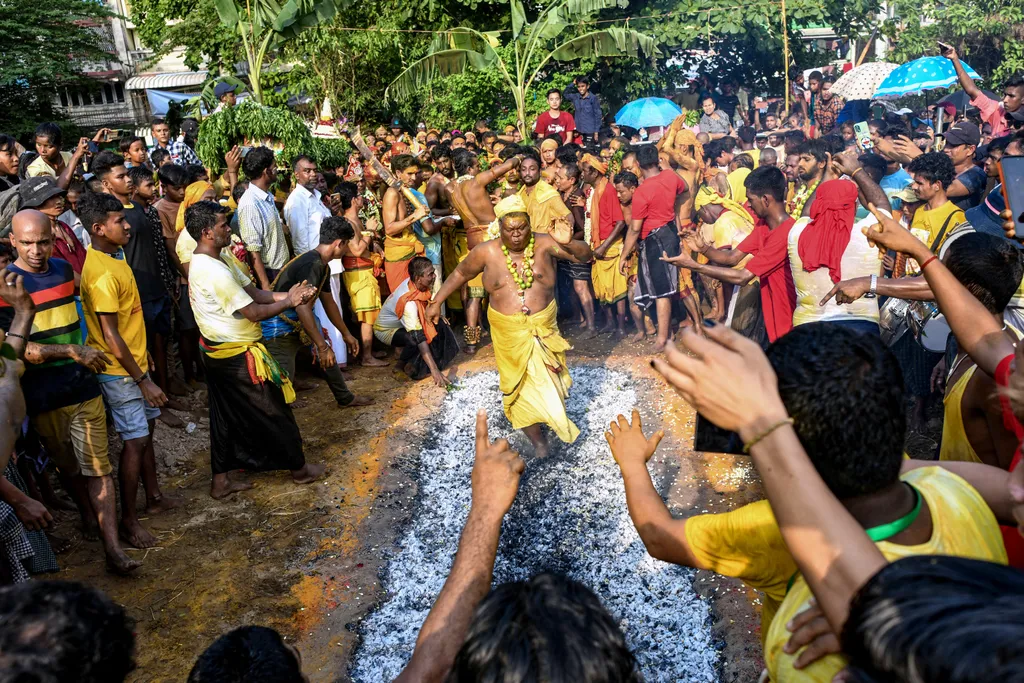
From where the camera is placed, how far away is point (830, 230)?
5168 millimetres

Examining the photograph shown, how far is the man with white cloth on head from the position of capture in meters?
8.08

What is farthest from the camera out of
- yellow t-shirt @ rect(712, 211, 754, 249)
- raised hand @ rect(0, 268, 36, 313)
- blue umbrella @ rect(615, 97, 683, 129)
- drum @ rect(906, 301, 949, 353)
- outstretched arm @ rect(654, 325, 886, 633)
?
blue umbrella @ rect(615, 97, 683, 129)

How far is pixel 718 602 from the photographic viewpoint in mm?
4270

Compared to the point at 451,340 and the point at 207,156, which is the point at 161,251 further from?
the point at 207,156

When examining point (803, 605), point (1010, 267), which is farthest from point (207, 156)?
point (803, 605)

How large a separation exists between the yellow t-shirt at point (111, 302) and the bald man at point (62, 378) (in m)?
0.18

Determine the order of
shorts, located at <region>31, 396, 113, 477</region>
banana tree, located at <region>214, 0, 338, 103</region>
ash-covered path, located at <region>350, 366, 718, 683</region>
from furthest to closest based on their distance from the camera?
banana tree, located at <region>214, 0, 338, 103</region>, shorts, located at <region>31, 396, 113, 477</region>, ash-covered path, located at <region>350, 366, 718, 683</region>

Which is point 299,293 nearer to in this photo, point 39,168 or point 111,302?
point 111,302

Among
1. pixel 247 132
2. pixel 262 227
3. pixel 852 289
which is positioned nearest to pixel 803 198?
pixel 852 289

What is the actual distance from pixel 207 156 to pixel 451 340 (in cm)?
459

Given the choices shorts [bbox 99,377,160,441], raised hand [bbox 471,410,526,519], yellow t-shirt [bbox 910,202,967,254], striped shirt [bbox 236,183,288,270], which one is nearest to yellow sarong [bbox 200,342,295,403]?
shorts [bbox 99,377,160,441]

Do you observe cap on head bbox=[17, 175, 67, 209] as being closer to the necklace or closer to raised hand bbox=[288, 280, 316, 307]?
raised hand bbox=[288, 280, 316, 307]

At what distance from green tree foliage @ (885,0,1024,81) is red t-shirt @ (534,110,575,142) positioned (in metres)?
8.25

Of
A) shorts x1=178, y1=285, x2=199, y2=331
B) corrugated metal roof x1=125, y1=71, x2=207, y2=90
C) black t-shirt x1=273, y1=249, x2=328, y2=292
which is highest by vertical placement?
corrugated metal roof x1=125, y1=71, x2=207, y2=90
